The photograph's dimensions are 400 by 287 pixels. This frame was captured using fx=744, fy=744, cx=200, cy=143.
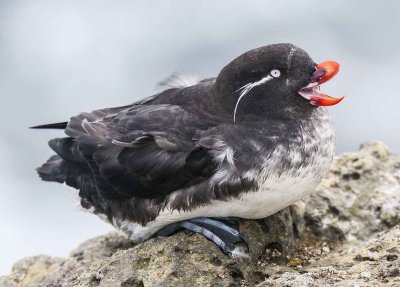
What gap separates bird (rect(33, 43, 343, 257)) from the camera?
5.05 meters

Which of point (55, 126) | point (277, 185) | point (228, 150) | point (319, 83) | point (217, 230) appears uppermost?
point (55, 126)

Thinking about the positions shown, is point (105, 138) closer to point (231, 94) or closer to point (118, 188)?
point (118, 188)

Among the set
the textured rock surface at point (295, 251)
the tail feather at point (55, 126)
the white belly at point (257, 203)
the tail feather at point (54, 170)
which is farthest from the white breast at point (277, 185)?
the tail feather at point (55, 126)

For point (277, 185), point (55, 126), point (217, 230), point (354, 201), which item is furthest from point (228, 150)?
point (55, 126)

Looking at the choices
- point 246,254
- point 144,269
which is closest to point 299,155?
point 246,254

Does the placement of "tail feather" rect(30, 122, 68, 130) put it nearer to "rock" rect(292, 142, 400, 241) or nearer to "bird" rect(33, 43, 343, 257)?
"bird" rect(33, 43, 343, 257)

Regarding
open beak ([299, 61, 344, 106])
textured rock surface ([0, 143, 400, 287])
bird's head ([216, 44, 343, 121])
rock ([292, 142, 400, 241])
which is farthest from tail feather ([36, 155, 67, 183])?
open beak ([299, 61, 344, 106])

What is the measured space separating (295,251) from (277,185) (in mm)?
827

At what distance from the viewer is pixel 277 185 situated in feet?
16.6

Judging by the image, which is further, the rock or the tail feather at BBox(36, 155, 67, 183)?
the tail feather at BBox(36, 155, 67, 183)

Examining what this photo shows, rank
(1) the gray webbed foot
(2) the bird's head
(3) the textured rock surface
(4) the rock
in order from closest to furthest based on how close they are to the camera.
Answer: (3) the textured rock surface
(1) the gray webbed foot
(2) the bird's head
(4) the rock

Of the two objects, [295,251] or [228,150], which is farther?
[295,251]

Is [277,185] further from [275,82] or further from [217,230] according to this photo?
[275,82]

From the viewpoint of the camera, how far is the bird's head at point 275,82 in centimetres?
512
